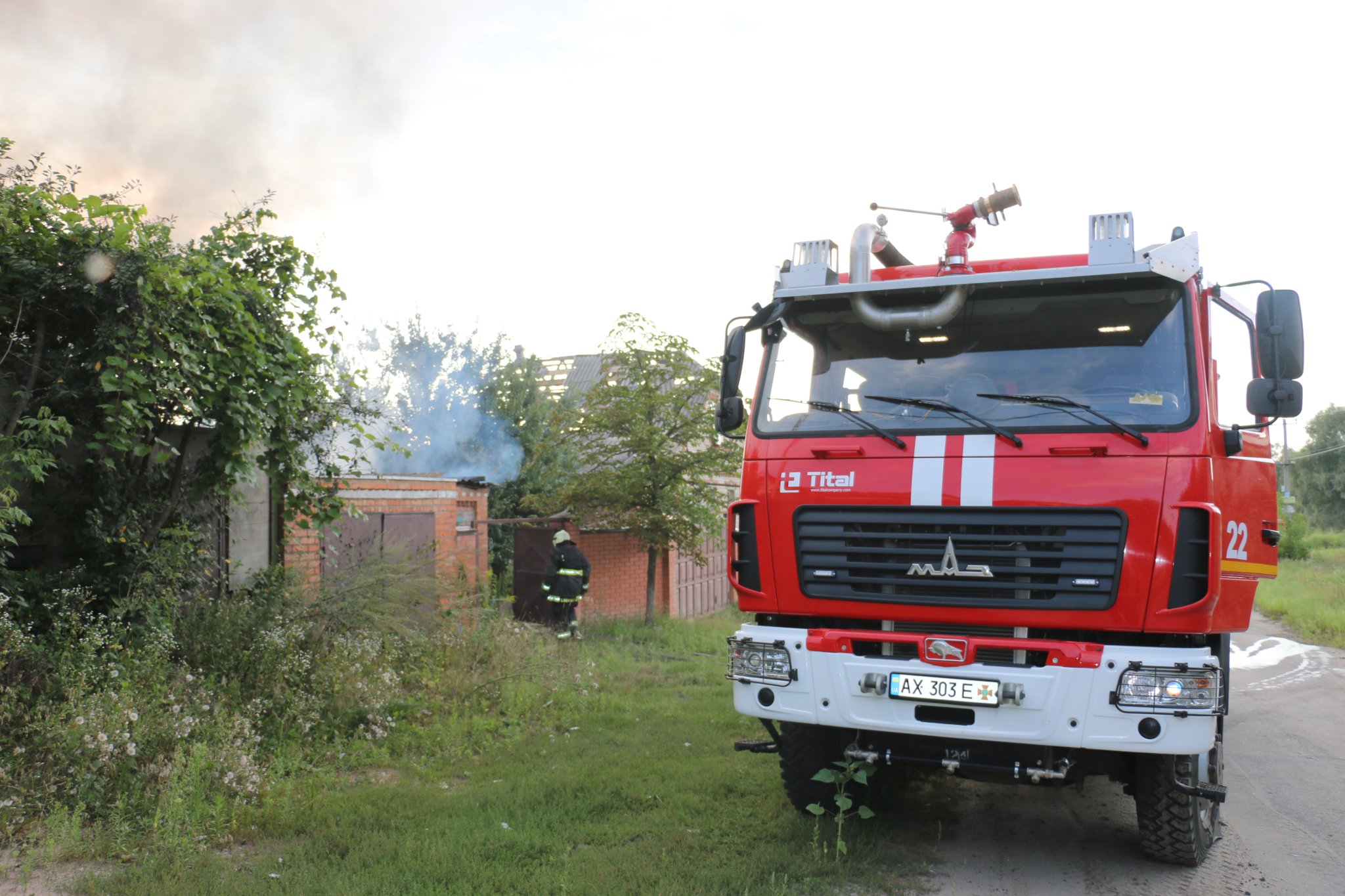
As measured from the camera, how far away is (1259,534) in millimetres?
4965

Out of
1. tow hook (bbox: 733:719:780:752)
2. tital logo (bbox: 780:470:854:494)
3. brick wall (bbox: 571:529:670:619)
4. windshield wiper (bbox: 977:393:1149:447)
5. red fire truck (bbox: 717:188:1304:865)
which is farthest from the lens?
brick wall (bbox: 571:529:670:619)

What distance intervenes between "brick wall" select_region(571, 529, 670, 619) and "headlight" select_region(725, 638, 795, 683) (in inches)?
379

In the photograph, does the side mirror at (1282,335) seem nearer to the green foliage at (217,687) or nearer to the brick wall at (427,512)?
the green foliage at (217,687)

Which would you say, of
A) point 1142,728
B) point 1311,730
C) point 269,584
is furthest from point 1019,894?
point 269,584

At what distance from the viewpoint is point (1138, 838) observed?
4953mm

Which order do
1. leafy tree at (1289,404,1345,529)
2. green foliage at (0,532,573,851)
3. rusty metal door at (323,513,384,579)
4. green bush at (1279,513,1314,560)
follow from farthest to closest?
1. leafy tree at (1289,404,1345,529)
2. green bush at (1279,513,1314,560)
3. rusty metal door at (323,513,384,579)
4. green foliage at (0,532,573,851)

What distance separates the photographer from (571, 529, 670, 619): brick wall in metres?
14.6

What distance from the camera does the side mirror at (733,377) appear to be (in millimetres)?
5090

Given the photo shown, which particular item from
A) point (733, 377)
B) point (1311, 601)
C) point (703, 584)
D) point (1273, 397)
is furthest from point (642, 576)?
point (1311, 601)

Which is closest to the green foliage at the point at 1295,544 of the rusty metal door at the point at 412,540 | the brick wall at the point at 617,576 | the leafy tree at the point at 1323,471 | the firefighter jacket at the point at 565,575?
the leafy tree at the point at 1323,471

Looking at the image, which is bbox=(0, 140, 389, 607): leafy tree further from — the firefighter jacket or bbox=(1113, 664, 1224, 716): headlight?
bbox=(1113, 664, 1224, 716): headlight

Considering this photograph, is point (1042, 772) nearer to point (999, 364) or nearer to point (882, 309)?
point (999, 364)

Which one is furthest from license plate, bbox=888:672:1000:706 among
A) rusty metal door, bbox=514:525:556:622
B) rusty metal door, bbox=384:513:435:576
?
rusty metal door, bbox=514:525:556:622

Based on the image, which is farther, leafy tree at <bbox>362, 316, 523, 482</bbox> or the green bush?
the green bush
